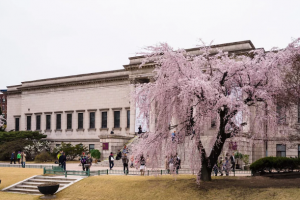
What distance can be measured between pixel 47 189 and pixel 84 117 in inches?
1396

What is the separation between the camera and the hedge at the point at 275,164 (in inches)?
989

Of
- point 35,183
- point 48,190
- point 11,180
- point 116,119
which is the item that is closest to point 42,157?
point 116,119

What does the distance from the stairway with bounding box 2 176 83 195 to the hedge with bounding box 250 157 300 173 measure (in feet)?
40.4

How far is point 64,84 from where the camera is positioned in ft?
201

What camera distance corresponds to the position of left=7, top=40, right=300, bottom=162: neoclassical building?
52438 millimetres

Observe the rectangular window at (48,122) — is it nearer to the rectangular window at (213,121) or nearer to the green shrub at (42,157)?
the green shrub at (42,157)

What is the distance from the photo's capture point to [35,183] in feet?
92.0

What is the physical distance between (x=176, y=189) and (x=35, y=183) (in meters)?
11.4

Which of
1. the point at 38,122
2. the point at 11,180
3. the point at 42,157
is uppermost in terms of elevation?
the point at 38,122

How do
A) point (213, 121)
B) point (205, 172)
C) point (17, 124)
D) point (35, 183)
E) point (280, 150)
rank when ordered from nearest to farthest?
point (213, 121) < point (205, 172) < point (35, 183) < point (280, 150) < point (17, 124)

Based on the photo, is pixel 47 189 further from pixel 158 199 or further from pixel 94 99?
pixel 94 99

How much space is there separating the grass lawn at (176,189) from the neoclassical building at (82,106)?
70.2 ft

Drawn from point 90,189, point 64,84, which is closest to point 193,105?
point 90,189

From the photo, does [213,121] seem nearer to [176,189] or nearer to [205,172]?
[205,172]
